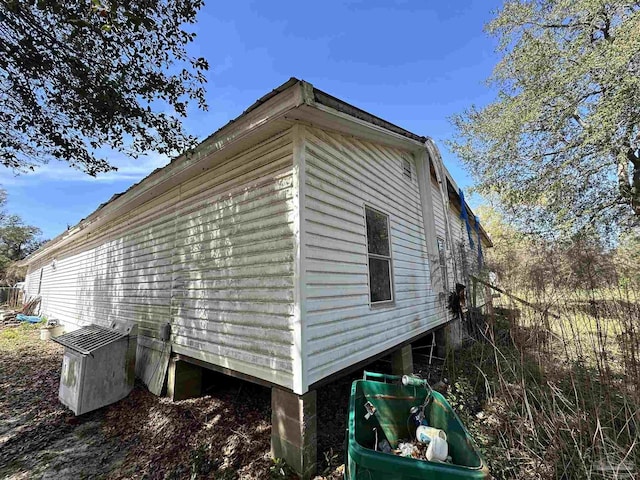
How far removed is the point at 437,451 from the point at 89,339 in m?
5.91

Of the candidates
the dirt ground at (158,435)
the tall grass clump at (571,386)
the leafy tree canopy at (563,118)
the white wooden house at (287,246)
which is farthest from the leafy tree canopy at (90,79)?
the leafy tree canopy at (563,118)

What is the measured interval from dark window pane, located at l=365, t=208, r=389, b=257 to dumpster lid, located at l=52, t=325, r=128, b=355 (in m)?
4.68

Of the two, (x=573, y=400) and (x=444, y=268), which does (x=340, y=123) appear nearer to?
(x=573, y=400)

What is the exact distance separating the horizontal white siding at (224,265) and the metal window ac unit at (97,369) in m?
0.59

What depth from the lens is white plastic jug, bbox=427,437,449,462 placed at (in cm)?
198

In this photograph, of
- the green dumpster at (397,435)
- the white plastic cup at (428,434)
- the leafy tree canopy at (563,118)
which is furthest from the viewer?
the leafy tree canopy at (563,118)

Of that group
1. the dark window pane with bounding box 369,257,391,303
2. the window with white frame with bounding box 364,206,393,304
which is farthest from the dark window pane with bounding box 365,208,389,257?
the dark window pane with bounding box 369,257,391,303

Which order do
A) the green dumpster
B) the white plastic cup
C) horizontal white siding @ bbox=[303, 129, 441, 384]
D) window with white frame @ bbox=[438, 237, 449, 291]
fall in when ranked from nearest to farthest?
the green dumpster → the white plastic cup → horizontal white siding @ bbox=[303, 129, 441, 384] → window with white frame @ bbox=[438, 237, 449, 291]

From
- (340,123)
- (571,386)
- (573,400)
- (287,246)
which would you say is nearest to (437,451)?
(287,246)

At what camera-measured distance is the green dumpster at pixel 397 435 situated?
5.14 feet

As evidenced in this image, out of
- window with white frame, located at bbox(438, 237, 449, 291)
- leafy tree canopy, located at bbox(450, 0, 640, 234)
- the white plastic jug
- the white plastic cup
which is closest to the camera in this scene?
the white plastic jug

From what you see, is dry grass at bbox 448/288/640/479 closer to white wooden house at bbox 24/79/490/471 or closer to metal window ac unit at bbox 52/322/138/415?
white wooden house at bbox 24/79/490/471

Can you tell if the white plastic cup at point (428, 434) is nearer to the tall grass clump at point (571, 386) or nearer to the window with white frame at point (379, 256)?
the tall grass clump at point (571, 386)

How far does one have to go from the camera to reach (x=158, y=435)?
3773 mm
